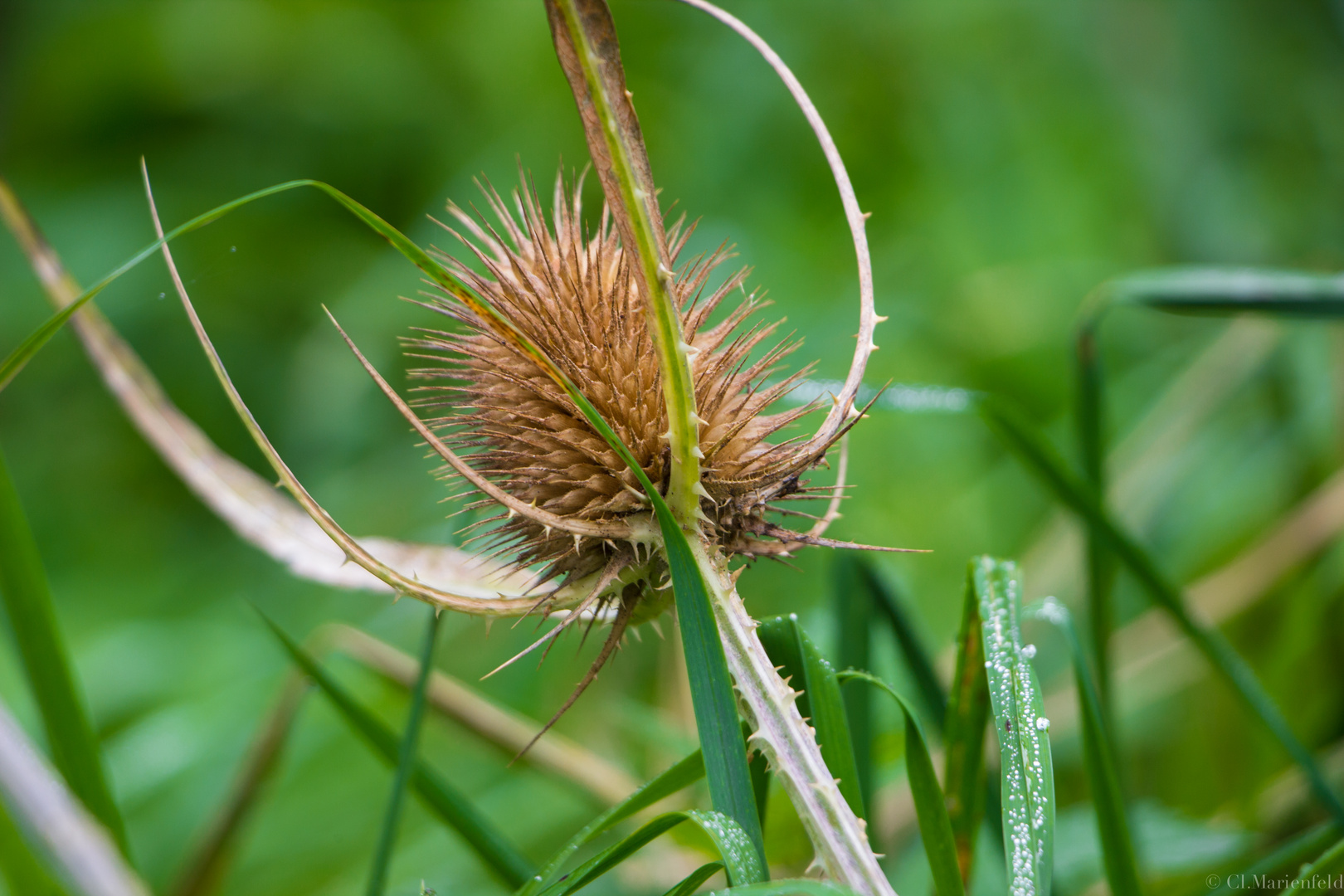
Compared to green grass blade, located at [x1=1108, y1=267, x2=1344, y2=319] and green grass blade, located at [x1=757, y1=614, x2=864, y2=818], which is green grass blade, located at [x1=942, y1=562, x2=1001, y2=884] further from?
green grass blade, located at [x1=1108, y1=267, x2=1344, y2=319]

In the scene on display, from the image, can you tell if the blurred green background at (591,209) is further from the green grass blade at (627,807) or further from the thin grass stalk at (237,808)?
the green grass blade at (627,807)

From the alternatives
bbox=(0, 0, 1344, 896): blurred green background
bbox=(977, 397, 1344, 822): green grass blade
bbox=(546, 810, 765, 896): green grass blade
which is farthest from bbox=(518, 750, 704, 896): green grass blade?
bbox=(0, 0, 1344, 896): blurred green background

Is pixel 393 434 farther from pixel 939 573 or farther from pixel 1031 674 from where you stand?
pixel 1031 674

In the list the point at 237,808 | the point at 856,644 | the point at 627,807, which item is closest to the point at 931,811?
the point at 627,807

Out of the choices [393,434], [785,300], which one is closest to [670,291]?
[785,300]

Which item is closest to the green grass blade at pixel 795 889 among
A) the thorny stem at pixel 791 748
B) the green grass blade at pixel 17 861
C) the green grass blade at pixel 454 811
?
the thorny stem at pixel 791 748

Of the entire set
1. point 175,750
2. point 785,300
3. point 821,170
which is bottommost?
point 175,750
